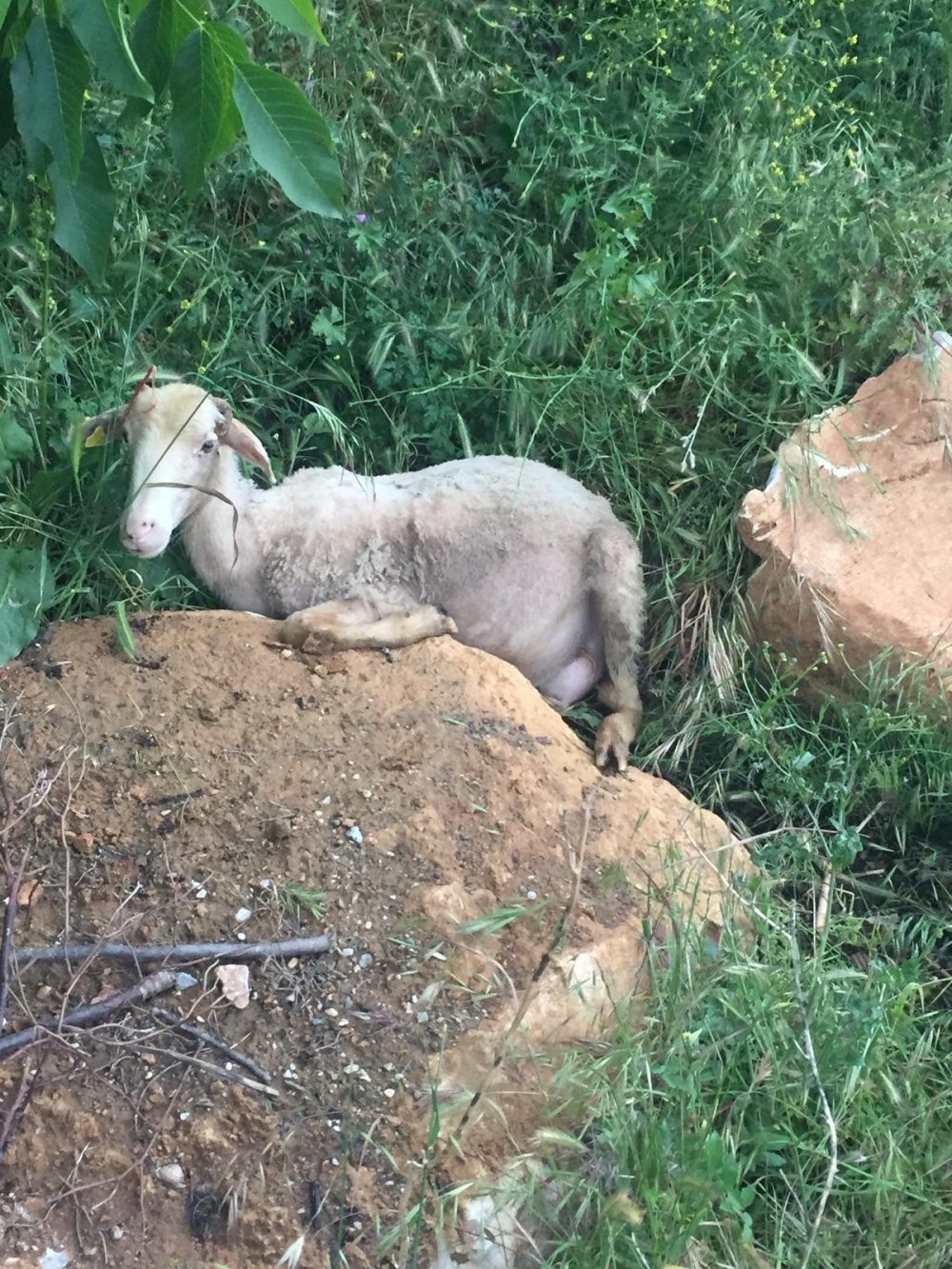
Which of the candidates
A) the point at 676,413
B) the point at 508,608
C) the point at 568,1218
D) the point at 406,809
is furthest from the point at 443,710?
the point at 676,413

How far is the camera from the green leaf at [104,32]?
2.09 meters

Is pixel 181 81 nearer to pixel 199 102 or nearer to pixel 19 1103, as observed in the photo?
pixel 199 102

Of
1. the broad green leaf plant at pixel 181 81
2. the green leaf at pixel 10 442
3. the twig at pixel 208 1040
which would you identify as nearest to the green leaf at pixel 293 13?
the broad green leaf plant at pixel 181 81

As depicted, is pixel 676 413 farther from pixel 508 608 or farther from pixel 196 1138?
pixel 196 1138

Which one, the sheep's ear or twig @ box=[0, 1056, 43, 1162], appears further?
the sheep's ear

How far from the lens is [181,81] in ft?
7.53

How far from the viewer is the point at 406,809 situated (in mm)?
2979

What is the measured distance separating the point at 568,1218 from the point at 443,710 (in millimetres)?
1394

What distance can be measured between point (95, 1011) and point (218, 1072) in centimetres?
30

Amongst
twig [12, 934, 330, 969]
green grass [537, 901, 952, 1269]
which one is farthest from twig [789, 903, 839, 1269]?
twig [12, 934, 330, 969]

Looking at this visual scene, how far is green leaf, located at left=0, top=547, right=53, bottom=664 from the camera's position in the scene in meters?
3.36

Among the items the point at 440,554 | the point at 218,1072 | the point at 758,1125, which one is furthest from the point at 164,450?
the point at 758,1125

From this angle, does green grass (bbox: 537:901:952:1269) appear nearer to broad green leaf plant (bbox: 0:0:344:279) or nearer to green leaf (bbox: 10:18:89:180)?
broad green leaf plant (bbox: 0:0:344:279)

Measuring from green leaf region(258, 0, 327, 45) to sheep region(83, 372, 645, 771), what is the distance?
1679 millimetres
